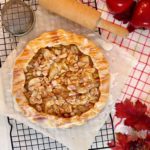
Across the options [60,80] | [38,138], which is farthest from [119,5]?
[38,138]

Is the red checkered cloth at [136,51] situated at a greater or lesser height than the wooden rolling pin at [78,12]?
lesser

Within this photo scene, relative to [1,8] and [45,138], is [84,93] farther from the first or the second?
[1,8]

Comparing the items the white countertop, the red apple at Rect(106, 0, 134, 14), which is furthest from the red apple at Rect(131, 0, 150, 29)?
the white countertop

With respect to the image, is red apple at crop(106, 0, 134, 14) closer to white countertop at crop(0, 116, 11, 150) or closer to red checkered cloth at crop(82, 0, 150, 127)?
red checkered cloth at crop(82, 0, 150, 127)

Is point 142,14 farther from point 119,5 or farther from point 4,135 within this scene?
point 4,135

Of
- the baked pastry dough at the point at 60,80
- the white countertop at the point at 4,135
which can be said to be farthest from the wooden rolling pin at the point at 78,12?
the white countertop at the point at 4,135

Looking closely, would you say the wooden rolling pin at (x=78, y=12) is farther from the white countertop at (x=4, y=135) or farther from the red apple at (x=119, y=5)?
the white countertop at (x=4, y=135)

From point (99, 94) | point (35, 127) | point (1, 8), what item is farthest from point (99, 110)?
point (1, 8)
